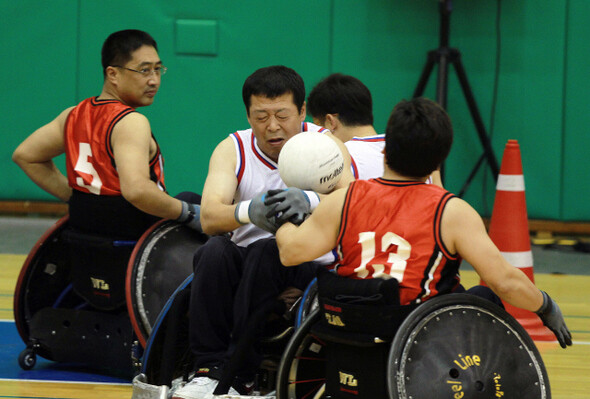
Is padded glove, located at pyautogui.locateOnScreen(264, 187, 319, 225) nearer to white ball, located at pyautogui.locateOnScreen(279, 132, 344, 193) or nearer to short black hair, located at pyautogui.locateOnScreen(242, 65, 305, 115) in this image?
white ball, located at pyautogui.locateOnScreen(279, 132, 344, 193)

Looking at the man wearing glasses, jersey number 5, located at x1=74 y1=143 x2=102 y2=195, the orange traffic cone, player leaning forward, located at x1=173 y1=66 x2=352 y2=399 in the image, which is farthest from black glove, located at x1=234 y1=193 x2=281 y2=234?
the orange traffic cone

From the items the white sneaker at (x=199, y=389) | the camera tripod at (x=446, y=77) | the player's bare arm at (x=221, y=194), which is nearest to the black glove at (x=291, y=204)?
the player's bare arm at (x=221, y=194)

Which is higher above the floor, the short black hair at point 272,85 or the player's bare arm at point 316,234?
the short black hair at point 272,85

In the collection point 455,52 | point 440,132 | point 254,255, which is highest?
point 455,52

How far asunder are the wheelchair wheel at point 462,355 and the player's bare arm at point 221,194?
0.91 m

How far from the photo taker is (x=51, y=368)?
4.16 metres

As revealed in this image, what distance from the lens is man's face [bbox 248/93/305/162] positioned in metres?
3.29

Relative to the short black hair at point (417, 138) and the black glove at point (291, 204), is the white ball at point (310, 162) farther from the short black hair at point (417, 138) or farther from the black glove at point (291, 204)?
the short black hair at point (417, 138)

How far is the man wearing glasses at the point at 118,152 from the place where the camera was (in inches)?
150

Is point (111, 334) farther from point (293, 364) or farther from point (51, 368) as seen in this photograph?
point (293, 364)

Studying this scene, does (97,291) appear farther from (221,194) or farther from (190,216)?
(221,194)

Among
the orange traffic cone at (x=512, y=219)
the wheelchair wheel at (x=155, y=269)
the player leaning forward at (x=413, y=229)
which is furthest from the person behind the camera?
the orange traffic cone at (x=512, y=219)

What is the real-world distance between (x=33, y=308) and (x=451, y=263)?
7.63 ft

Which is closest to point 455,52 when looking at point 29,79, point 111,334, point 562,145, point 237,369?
point 562,145
